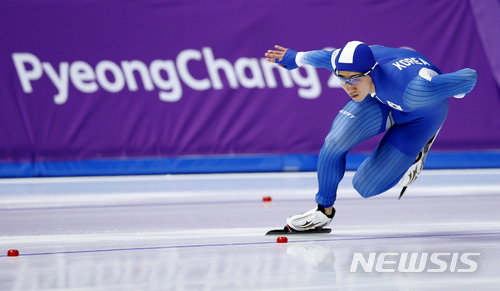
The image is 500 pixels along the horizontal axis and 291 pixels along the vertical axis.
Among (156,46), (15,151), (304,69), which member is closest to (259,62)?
(304,69)

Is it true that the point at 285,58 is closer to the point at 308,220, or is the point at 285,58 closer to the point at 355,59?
the point at 355,59

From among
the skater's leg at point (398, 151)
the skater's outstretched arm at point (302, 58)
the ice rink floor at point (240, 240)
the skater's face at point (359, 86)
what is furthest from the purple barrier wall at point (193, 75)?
the skater's face at point (359, 86)

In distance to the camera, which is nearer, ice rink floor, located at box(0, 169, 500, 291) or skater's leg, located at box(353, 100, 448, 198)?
ice rink floor, located at box(0, 169, 500, 291)

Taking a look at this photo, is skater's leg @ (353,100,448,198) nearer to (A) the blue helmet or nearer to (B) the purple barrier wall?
(A) the blue helmet

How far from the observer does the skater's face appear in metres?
3.08

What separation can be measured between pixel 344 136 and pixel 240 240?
76cm

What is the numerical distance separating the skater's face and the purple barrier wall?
4128 millimetres

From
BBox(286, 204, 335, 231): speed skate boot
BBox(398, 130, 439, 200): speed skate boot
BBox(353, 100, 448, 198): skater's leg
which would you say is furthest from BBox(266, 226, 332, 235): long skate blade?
BBox(398, 130, 439, 200): speed skate boot

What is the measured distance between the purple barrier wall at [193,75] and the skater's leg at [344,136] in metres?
3.88

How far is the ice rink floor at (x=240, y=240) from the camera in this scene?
2.34 meters

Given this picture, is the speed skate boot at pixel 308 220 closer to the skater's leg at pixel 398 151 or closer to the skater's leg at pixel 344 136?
the skater's leg at pixel 344 136

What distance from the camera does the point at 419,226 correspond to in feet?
12.0

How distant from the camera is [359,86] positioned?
314 centimetres

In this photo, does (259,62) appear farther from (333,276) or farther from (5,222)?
(333,276)
